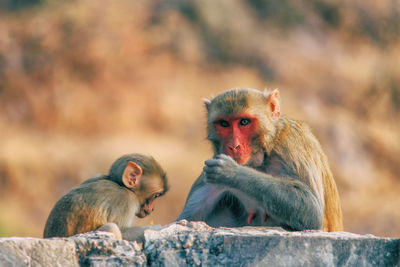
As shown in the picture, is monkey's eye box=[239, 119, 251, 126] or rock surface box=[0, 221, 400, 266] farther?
monkey's eye box=[239, 119, 251, 126]

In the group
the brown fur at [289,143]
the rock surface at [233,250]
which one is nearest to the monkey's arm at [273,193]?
the brown fur at [289,143]

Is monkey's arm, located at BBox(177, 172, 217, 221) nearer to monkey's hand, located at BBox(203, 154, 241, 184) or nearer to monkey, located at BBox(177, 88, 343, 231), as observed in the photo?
monkey, located at BBox(177, 88, 343, 231)

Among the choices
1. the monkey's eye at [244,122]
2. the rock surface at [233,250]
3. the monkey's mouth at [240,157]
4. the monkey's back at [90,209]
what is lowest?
the rock surface at [233,250]

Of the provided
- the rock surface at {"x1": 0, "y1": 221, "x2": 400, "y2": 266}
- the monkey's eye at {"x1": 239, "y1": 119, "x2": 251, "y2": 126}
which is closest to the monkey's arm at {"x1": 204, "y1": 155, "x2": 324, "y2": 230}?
the monkey's eye at {"x1": 239, "y1": 119, "x2": 251, "y2": 126}

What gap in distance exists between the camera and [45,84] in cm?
1720

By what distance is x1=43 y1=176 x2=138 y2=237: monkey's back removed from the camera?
14.3 ft

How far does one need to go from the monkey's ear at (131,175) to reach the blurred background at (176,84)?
33.6ft

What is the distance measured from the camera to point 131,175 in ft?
16.1

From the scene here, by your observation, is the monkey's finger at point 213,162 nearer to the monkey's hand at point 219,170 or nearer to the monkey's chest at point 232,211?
the monkey's hand at point 219,170

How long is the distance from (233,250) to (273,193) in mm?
1540

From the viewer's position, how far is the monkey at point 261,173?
471 cm

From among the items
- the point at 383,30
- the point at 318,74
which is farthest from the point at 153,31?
the point at 383,30

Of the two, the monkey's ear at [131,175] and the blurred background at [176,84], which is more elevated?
the blurred background at [176,84]

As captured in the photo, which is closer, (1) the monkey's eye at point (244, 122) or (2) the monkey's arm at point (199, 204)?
(1) the monkey's eye at point (244, 122)
